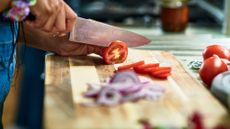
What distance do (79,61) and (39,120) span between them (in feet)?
3.52

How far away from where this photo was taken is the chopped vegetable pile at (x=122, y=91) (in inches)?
41.4

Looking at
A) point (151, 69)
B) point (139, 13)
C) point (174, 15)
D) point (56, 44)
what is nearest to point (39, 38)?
point (56, 44)

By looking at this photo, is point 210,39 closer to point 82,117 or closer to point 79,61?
point 79,61

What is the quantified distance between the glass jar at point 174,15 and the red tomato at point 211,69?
0.85 metres

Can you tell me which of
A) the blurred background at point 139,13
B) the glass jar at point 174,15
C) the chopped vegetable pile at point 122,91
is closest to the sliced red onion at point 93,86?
the chopped vegetable pile at point 122,91

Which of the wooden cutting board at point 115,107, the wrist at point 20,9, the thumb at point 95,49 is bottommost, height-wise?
the wooden cutting board at point 115,107

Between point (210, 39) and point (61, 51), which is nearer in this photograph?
point (61, 51)

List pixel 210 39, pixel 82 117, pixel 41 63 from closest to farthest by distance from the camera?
pixel 82 117 < pixel 210 39 < pixel 41 63

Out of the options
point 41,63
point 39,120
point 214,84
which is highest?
point 214,84

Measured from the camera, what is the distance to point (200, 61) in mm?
1466

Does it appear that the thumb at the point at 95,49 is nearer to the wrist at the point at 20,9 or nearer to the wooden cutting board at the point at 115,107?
the wooden cutting board at the point at 115,107

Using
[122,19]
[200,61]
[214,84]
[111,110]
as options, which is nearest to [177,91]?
[214,84]

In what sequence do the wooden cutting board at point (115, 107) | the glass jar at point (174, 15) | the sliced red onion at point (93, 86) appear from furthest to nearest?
the glass jar at point (174, 15)
the sliced red onion at point (93, 86)
the wooden cutting board at point (115, 107)

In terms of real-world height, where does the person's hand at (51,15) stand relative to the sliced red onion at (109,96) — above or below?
above
